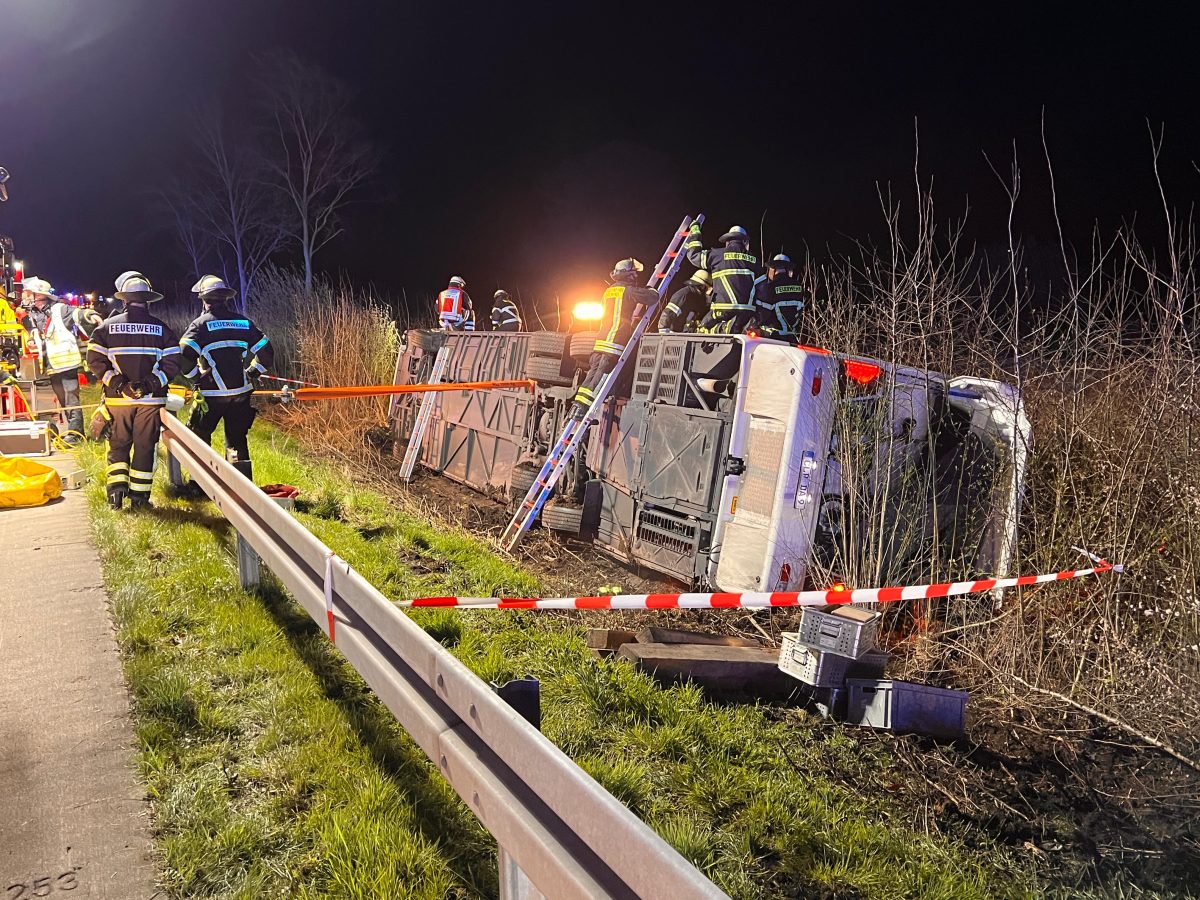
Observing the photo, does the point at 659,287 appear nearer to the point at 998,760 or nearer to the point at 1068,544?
the point at 1068,544

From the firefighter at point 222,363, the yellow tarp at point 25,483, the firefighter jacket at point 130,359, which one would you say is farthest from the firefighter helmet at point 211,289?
the yellow tarp at point 25,483

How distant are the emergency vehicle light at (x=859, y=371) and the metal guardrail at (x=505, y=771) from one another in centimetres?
297

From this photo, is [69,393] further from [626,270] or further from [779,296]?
[779,296]

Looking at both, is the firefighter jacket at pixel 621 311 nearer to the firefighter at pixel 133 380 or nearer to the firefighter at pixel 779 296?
the firefighter at pixel 779 296

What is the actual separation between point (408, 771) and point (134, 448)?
4840mm

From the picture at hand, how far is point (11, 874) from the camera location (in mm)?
2104

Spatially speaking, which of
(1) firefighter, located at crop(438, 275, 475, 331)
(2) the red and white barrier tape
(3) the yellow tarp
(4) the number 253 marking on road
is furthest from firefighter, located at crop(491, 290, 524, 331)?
(4) the number 253 marking on road

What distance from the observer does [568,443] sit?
6.40m

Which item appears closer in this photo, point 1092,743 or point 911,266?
point 1092,743

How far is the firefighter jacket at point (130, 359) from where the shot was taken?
6375 millimetres

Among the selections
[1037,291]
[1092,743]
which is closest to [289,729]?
[1092,743]

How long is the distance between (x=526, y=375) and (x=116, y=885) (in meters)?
5.88

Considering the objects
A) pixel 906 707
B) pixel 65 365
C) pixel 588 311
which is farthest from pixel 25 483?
pixel 906 707

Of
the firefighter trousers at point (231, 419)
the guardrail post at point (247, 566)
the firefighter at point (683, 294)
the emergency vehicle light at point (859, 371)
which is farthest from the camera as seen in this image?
the firefighter at point (683, 294)
